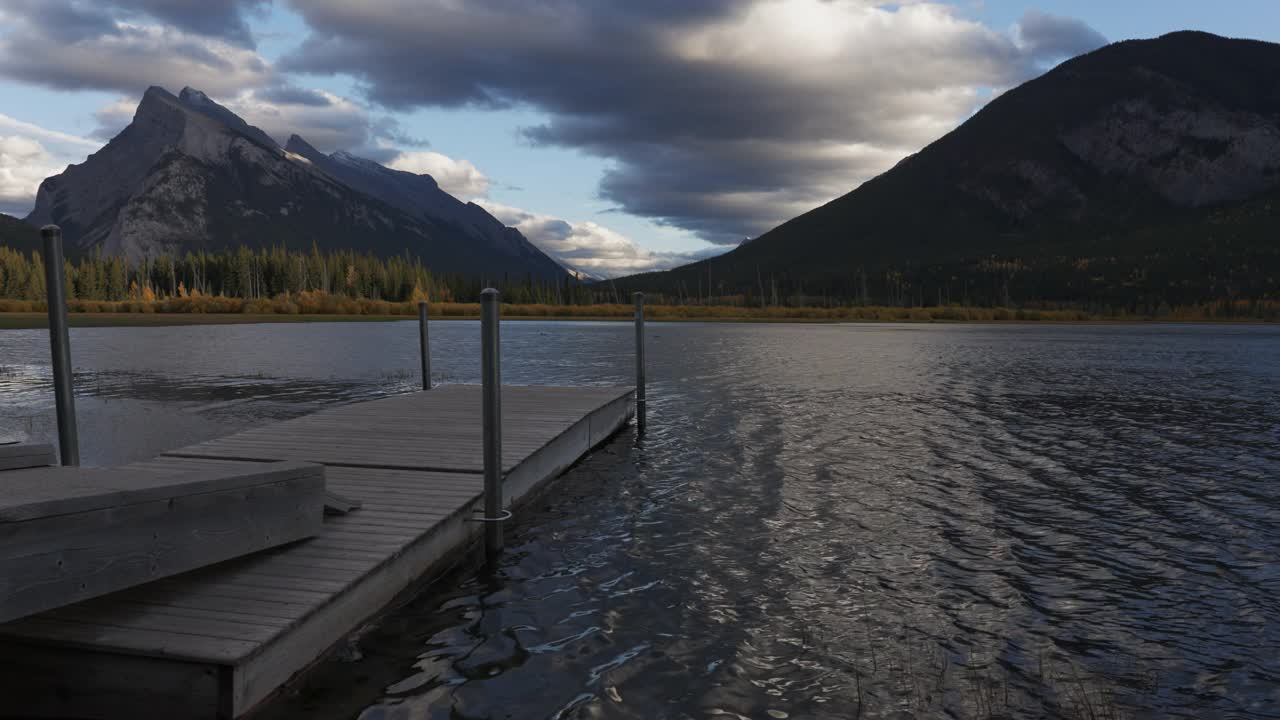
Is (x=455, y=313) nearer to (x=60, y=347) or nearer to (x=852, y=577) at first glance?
(x=60, y=347)

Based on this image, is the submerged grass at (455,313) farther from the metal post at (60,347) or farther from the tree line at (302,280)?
the metal post at (60,347)

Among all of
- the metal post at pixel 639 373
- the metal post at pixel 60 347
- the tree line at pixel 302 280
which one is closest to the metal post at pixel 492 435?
the metal post at pixel 60 347

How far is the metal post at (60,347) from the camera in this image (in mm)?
7680

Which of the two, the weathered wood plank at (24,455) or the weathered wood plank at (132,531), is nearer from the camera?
the weathered wood plank at (132,531)

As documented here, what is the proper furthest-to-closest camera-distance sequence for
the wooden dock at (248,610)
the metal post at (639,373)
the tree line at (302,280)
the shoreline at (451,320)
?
the tree line at (302,280)
the shoreline at (451,320)
the metal post at (639,373)
the wooden dock at (248,610)

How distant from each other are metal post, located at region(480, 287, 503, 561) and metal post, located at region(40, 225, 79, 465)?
404cm

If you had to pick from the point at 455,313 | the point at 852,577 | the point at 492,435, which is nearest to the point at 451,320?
the point at 455,313

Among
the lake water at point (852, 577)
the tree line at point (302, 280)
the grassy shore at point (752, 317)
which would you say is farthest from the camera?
the tree line at point (302, 280)

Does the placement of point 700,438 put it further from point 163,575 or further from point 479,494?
point 163,575

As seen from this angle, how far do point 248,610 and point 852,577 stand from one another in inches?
209

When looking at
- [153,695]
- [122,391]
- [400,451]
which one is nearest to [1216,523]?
[400,451]

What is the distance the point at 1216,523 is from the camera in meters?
9.27

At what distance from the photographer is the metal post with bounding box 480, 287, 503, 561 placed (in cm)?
784

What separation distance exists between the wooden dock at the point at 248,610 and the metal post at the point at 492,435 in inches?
9.4
